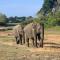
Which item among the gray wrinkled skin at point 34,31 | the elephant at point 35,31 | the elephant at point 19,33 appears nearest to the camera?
the elephant at point 35,31

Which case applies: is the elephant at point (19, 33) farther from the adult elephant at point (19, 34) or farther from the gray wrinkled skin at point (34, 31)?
the gray wrinkled skin at point (34, 31)

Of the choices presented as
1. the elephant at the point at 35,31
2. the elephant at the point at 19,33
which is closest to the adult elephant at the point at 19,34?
the elephant at the point at 19,33

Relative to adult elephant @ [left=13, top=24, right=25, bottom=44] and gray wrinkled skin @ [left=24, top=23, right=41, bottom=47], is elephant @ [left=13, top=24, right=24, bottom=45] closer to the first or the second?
adult elephant @ [left=13, top=24, right=25, bottom=44]

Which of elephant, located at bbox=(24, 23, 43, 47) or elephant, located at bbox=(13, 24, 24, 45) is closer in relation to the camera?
elephant, located at bbox=(24, 23, 43, 47)

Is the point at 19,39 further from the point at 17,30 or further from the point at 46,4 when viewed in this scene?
the point at 46,4

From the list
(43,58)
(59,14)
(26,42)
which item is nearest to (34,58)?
(43,58)

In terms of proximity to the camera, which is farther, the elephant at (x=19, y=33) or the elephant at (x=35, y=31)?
the elephant at (x=19, y=33)

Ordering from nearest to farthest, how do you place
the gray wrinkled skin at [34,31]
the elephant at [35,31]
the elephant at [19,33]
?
Result: the elephant at [35,31] → the gray wrinkled skin at [34,31] → the elephant at [19,33]

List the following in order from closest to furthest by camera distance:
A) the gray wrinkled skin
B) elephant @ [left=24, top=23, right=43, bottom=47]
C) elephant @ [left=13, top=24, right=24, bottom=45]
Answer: elephant @ [left=24, top=23, right=43, bottom=47] → the gray wrinkled skin → elephant @ [left=13, top=24, right=24, bottom=45]

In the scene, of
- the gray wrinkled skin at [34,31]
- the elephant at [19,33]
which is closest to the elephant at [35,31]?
the gray wrinkled skin at [34,31]

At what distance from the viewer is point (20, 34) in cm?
2741

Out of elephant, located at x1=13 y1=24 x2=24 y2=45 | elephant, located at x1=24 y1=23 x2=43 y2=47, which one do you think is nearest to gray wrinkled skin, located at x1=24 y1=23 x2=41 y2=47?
elephant, located at x1=24 y1=23 x2=43 y2=47

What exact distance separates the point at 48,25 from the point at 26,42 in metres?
32.9

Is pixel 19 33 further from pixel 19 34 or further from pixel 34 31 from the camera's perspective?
pixel 34 31
